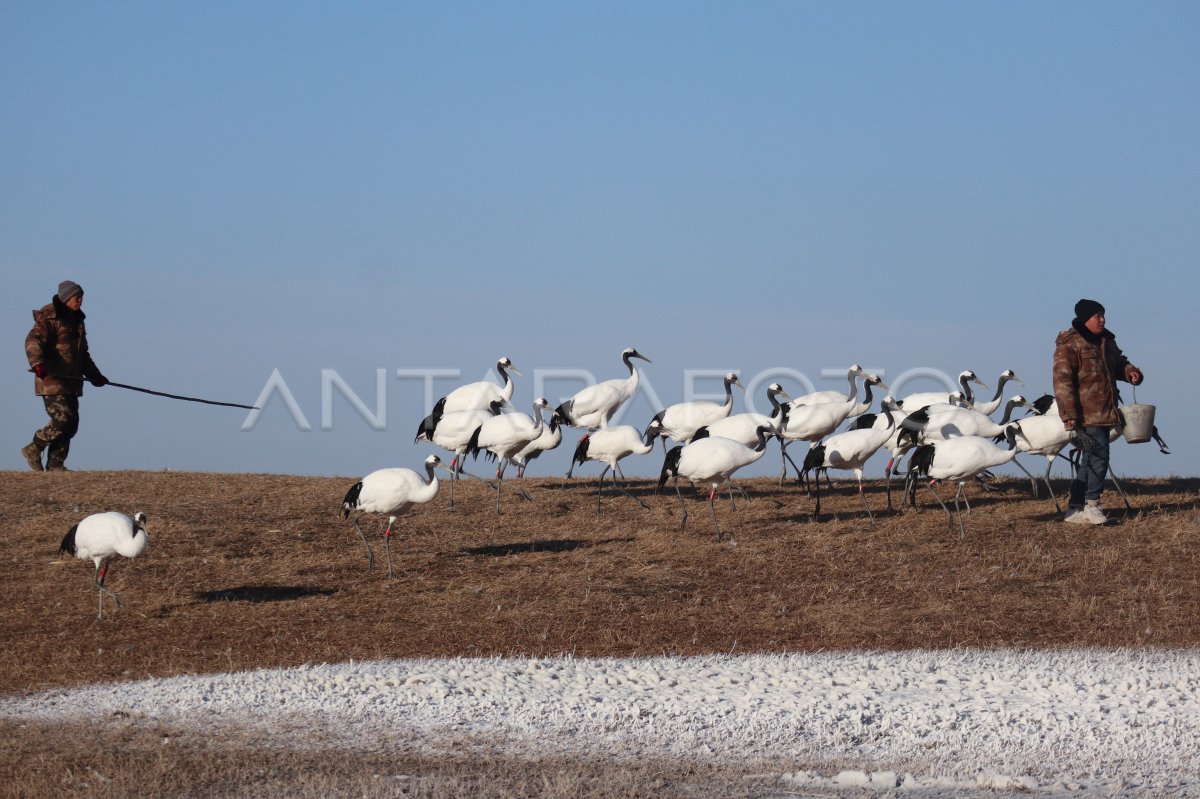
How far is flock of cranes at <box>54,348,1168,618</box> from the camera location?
15.0 metres

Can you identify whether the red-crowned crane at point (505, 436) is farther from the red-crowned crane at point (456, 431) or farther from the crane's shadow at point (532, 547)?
the crane's shadow at point (532, 547)

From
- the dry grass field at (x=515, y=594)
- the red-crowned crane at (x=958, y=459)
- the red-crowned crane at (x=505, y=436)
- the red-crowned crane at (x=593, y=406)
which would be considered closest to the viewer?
the dry grass field at (x=515, y=594)

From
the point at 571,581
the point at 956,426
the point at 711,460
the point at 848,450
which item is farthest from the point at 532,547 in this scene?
the point at 956,426

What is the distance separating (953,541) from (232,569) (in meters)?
8.19

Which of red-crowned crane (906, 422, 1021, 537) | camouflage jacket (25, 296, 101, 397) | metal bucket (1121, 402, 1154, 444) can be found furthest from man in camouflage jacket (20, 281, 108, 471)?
metal bucket (1121, 402, 1154, 444)

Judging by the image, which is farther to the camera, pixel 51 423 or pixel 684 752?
pixel 51 423

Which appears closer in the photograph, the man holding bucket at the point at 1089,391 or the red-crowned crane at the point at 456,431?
the man holding bucket at the point at 1089,391

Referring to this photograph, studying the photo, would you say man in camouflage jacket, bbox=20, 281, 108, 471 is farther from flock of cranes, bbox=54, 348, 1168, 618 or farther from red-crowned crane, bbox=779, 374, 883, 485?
red-crowned crane, bbox=779, 374, 883, 485

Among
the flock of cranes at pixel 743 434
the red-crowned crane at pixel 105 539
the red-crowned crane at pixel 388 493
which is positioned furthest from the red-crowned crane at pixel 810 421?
the red-crowned crane at pixel 105 539

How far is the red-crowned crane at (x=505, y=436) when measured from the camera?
730 inches

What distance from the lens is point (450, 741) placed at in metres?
8.69

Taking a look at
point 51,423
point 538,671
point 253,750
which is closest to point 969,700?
point 538,671

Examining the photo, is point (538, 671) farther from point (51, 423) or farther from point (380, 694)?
point (51, 423)

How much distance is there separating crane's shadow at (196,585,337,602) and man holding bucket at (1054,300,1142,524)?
884 centimetres
